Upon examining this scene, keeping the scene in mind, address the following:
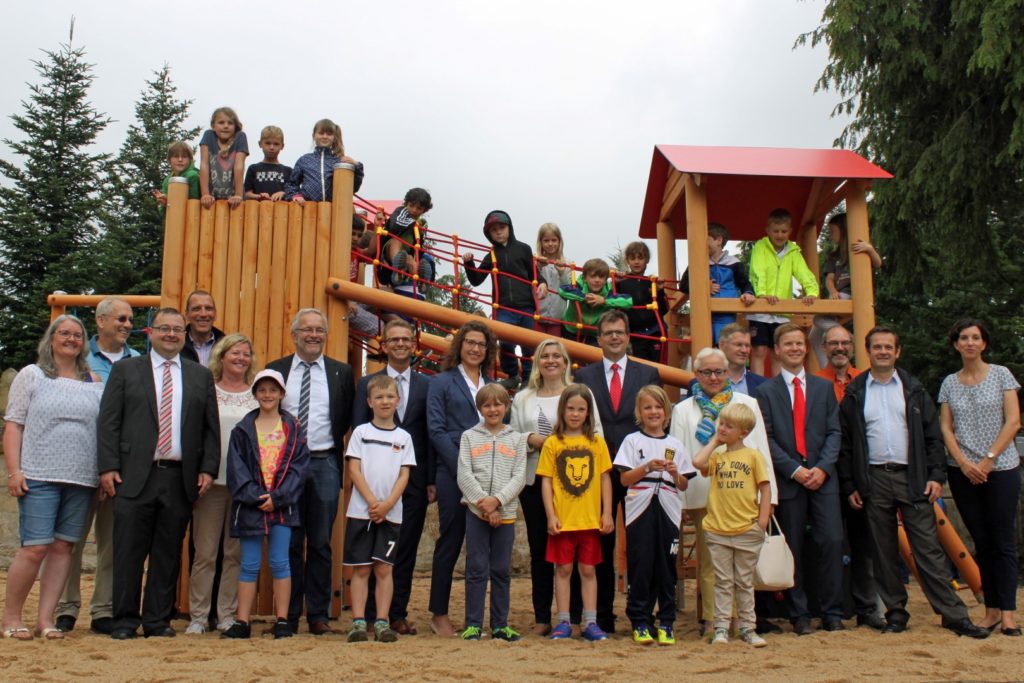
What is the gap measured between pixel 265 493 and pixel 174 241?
6.75 ft

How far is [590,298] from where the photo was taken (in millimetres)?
7086

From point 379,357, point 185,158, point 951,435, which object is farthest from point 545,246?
point 951,435

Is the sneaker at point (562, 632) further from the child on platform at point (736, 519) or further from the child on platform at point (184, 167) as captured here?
the child on platform at point (184, 167)

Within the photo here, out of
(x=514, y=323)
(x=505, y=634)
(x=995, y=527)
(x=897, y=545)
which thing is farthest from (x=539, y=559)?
(x=995, y=527)

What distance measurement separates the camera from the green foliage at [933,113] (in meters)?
10.2

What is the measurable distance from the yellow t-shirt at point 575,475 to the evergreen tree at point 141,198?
14.3m

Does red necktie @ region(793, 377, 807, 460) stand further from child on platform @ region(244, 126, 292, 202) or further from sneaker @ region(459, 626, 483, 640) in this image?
child on platform @ region(244, 126, 292, 202)

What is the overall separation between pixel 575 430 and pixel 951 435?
2145 mm

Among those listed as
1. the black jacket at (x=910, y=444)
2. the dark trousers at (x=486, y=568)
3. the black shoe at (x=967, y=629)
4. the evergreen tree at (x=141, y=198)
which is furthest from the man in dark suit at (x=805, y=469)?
the evergreen tree at (x=141, y=198)

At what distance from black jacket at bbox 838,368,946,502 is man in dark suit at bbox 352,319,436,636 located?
2357mm

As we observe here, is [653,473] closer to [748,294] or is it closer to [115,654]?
[748,294]

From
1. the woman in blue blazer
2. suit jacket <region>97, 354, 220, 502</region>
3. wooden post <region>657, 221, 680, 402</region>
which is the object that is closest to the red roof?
wooden post <region>657, 221, 680, 402</region>

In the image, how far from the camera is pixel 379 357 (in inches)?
303

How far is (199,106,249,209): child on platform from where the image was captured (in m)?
6.49
